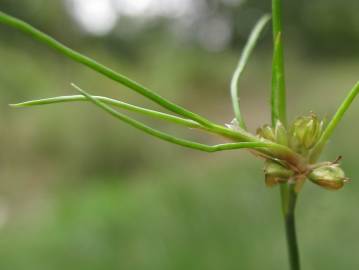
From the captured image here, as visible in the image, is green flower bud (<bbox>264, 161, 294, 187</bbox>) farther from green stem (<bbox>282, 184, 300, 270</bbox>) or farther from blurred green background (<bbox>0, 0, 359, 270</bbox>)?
blurred green background (<bbox>0, 0, 359, 270</bbox>)

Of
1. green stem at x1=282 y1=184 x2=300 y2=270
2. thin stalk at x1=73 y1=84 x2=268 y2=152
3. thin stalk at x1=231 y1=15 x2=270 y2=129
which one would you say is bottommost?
green stem at x1=282 y1=184 x2=300 y2=270

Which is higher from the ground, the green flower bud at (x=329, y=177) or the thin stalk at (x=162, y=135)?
the thin stalk at (x=162, y=135)

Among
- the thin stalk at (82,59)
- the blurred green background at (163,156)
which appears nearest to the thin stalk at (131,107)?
the thin stalk at (82,59)

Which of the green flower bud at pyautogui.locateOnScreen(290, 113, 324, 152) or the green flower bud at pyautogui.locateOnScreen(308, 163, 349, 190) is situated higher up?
the green flower bud at pyautogui.locateOnScreen(290, 113, 324, 152)

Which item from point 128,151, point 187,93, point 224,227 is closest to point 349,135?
point 224,227

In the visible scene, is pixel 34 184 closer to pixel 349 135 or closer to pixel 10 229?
pixel 10 229

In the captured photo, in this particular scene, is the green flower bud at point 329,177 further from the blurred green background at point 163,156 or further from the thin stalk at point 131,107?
the blurred green background at point 163,156

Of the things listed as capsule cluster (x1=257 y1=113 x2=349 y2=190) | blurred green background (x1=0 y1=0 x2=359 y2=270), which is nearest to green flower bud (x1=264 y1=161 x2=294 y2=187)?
capsule cluster (x1=257 y1=113 x2=349 y2=190)
